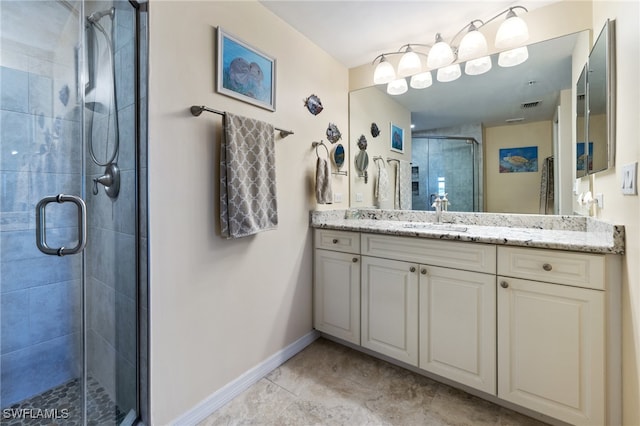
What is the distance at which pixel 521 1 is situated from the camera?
1.63 meters

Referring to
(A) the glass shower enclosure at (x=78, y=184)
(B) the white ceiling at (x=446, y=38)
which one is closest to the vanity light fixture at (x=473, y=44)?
(B) the white ceiling at (x=446, y=38)

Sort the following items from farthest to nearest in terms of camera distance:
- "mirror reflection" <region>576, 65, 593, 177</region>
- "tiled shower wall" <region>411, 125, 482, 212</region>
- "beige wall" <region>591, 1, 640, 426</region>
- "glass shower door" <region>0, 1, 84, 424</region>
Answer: "tiled shower wall" <region>411, 125, 482, 212</region>
"mirror reflection" <region>576, 65, 593, 177</region>
"glass shower door" <region>0, 1, 84, 424</region>
"beige wall" <region>591, 1, 640, 426</region>

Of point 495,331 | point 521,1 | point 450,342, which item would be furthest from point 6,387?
point 521,1

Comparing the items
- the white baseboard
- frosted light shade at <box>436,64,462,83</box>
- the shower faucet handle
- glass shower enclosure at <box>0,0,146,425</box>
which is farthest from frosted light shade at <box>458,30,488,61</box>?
the white baseboard

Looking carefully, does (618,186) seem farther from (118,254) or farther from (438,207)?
(118,254)

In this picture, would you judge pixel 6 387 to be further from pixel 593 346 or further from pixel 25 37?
pixel 593 346

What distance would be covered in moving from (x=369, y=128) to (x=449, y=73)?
736mm

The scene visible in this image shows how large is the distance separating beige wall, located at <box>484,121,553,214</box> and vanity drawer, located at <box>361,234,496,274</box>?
656mm

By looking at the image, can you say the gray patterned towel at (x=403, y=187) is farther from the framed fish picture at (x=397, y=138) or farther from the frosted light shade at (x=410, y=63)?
the frosted light shade at (x=410, y=63)

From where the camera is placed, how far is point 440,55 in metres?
1.89

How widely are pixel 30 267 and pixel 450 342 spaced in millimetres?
2305

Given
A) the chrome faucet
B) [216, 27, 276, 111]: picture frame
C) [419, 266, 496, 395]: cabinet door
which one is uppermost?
[216, 27, 276, 111]: picture frame

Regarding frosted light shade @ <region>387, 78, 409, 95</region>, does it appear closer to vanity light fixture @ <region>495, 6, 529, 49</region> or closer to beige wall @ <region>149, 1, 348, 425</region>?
vanity light fixture @ <region>495, 6, 529, 49</region>

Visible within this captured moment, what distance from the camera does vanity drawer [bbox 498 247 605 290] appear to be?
1.14m
